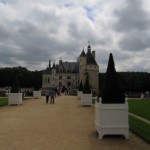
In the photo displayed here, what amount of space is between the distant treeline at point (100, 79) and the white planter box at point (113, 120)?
6772 cm

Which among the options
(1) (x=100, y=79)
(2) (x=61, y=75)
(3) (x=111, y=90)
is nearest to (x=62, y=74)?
(2) (x=61, y=75)

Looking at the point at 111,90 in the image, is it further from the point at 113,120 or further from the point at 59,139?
the point at 59,139

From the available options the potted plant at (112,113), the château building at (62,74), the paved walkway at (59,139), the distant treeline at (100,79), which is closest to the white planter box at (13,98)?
the paved walkway at (59,139)

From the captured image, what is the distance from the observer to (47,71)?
118 metres

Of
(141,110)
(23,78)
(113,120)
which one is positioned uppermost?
(23,78)

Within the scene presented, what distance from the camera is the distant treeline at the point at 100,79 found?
3543 inches

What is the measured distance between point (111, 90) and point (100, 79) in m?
94.3

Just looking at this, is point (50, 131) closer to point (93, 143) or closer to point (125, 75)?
point (93, 143)

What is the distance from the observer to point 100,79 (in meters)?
105

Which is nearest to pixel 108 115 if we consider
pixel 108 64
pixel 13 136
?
pixel 108 64

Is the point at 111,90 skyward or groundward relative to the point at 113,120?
skyward

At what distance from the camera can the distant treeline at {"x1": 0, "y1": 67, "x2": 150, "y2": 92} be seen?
3543 inches

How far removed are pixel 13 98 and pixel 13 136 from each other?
16.6 meters

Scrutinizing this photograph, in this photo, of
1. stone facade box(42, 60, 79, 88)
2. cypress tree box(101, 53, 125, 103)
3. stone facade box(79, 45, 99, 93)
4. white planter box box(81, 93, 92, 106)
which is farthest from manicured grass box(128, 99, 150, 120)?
stone facade box(42, 60, 79, 88)
